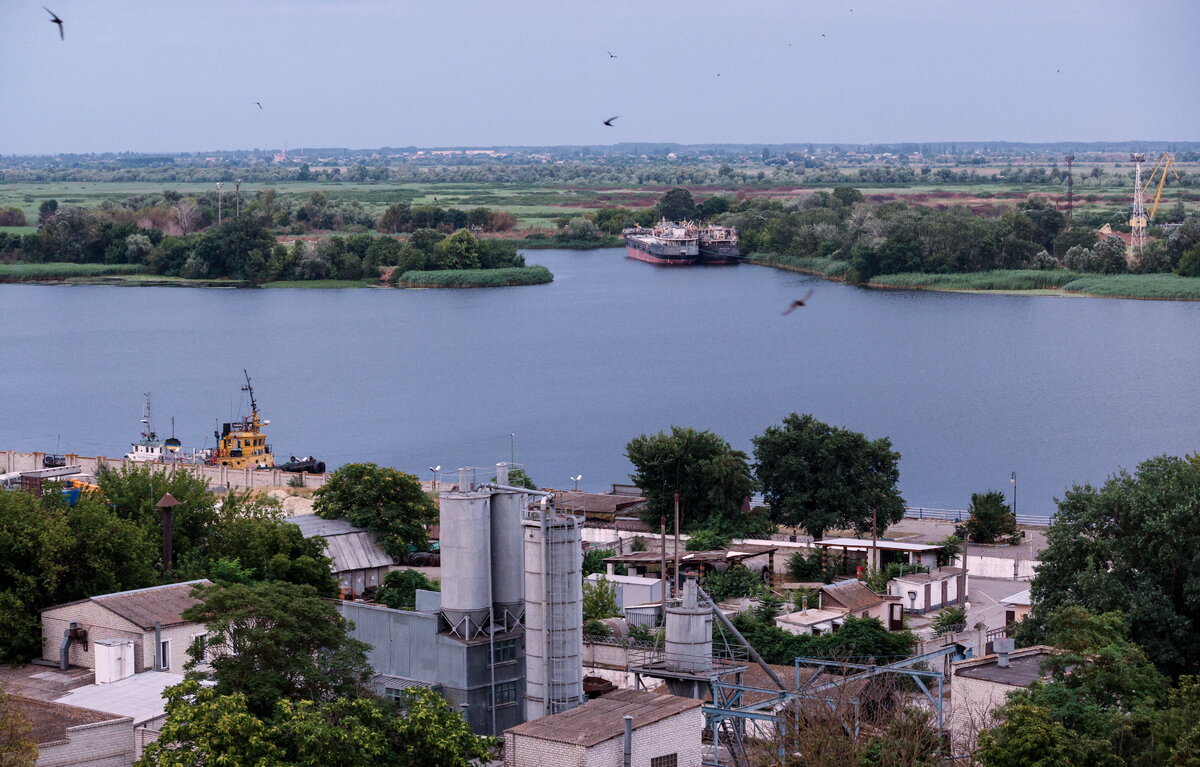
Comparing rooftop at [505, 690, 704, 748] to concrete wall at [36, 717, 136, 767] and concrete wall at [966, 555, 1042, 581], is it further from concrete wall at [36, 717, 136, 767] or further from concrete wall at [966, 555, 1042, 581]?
concrete wall at [966, 555, 1042, 581]

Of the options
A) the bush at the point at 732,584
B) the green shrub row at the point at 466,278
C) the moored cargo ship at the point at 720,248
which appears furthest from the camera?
the moored cargo ship at the point at 720,248

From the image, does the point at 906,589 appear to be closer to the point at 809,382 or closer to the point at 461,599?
the point at 461,599

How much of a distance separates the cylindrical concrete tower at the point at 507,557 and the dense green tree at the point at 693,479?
13459mm

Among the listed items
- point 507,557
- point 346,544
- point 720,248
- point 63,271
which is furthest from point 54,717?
point 720,248

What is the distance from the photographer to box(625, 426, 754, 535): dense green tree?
99.6 ft

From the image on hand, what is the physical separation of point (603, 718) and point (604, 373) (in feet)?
154

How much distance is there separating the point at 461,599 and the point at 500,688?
0.99m

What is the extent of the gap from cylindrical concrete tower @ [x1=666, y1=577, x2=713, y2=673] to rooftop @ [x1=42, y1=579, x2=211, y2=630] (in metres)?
5.11

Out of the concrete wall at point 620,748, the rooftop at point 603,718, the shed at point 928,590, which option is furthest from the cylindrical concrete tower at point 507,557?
the shed at point 928,590

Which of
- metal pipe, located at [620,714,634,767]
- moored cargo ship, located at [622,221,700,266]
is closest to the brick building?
metal pipe, located at [620,714,634,767]

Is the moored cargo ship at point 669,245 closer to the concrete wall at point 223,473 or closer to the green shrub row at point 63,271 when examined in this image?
the green shrub row at point 63,271

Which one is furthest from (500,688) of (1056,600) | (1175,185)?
(1175,185)

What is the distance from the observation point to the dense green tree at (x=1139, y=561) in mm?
19172

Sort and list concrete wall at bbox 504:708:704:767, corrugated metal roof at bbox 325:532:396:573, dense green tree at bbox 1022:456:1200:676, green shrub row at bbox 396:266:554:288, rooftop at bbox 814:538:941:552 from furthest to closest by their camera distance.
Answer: green shrub row at bbox 396:266:554:288 → rooftop at bbox 814:538:941:552 → corrugated metal roof at bbox 325:532:396:573 → dense green tree at bbox 1022:456:1200:676 → concrete wall at bbox 504:708:704:767
